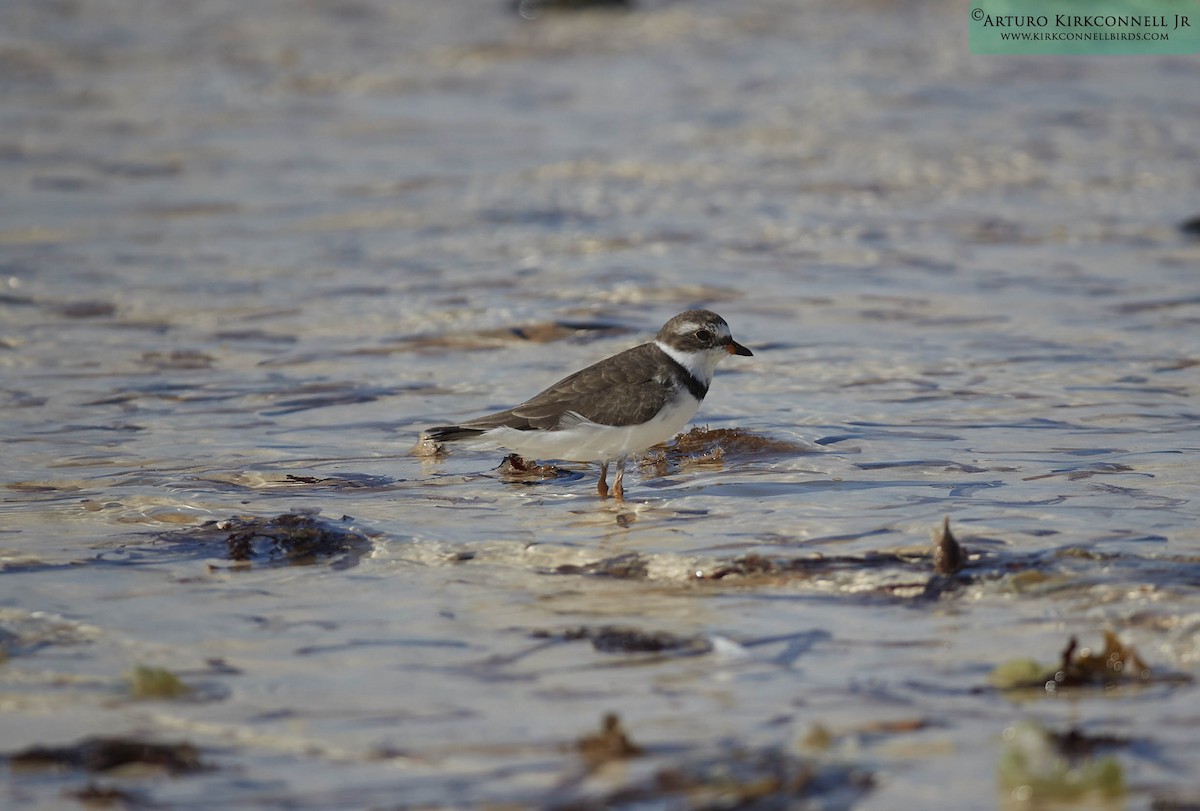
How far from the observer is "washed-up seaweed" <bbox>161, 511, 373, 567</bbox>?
702 cm

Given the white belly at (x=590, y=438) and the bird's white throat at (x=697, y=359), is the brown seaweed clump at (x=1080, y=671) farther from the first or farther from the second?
the bird's white throat at (x=697, y=359)

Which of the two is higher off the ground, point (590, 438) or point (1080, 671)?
point (590, 438)

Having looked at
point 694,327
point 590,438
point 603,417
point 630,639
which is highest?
point 694,327

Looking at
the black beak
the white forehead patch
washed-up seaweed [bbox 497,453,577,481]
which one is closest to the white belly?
washed-up seaweed [bbox 497,453,577,481]

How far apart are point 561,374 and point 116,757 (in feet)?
19.7

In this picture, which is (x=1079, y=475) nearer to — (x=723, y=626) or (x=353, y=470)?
(x=723, y=626)

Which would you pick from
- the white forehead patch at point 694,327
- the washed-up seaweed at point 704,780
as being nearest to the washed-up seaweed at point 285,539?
the white forehead patch at point 694,327

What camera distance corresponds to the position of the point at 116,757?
4938 mm

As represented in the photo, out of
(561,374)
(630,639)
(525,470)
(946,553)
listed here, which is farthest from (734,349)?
(630,639)

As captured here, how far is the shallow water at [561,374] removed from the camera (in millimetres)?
5250

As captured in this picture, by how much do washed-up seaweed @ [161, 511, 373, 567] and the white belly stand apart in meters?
1.10

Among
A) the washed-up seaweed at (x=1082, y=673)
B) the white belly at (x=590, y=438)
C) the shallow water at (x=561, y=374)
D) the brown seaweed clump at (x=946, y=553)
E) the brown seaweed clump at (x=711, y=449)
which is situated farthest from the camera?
the brown seaweed clump at (x=711, y=449)

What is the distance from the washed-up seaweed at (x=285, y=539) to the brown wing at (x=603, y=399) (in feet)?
3.81

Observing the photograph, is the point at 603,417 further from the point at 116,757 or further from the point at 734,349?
the point at 116,757
